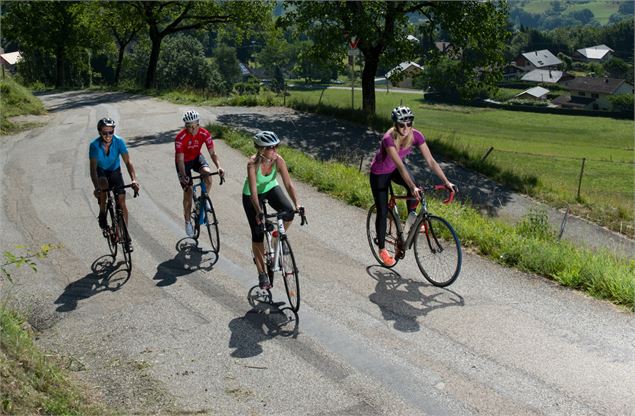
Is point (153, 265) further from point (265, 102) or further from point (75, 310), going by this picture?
point (265, 102)

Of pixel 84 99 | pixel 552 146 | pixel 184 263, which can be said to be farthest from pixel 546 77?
pixel 184 263

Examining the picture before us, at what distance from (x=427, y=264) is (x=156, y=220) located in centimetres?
532

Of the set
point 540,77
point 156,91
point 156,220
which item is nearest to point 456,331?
point 156,220

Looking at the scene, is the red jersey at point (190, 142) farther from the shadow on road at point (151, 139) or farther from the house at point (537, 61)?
the house at point (537, 61)

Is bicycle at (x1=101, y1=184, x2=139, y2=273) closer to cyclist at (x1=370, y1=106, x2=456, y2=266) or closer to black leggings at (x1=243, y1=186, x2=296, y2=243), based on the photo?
black leggings at (x1=243, y1=186, x2=296, y2=243)

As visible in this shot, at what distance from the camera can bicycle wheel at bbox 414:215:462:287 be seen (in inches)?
309

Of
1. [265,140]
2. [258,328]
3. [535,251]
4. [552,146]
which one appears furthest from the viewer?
[552,146]

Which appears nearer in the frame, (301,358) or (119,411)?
(119,411)

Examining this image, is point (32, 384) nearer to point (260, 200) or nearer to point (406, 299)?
point (260, 200)

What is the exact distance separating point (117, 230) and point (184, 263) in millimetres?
1055

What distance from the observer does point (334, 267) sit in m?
8.74

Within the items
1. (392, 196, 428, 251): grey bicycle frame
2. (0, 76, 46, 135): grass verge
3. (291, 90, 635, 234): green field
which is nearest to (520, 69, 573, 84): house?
(291, 90, 635, 234): green field

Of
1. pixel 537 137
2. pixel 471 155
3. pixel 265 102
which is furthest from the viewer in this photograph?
pixel 537 137

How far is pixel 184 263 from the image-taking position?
29.5ft
